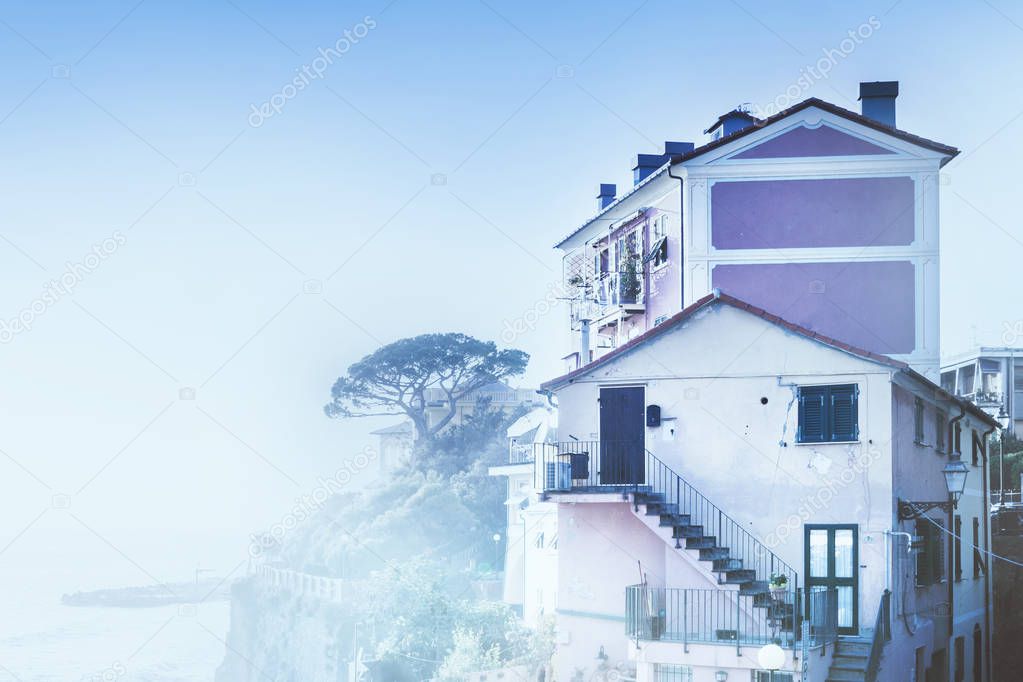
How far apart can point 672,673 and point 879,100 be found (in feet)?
59.6

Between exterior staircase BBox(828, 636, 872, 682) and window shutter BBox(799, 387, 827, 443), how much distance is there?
12.1 feet

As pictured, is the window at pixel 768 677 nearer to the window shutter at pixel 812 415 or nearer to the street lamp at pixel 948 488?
the street lamp at pixel 948 488

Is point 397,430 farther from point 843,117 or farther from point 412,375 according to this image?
point 843,117

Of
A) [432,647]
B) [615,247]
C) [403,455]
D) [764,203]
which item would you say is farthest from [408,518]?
[764,203]

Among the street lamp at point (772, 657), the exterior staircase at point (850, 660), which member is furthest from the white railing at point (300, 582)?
the street lamp at point (772, 657)

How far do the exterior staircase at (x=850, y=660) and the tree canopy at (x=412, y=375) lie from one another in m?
57.8

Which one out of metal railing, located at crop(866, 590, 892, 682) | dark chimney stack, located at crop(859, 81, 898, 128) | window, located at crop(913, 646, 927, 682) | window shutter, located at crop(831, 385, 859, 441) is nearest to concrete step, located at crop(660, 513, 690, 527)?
window shutter, located at crop(831, 385, 859, 441)

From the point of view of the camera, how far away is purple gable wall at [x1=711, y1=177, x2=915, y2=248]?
3225cm

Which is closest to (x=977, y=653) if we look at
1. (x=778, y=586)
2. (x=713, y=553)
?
(x=778, y=586)

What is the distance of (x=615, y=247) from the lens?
3934 cm

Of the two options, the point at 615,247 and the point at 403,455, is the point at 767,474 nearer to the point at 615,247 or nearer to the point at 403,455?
the point at 615,247

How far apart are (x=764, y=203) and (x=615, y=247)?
7.63 meters

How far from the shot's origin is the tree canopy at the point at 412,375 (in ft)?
265

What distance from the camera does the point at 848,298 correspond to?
32.2m
